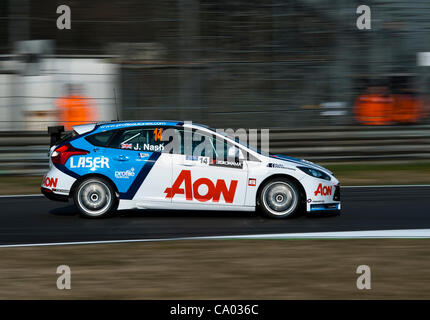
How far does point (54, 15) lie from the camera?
25.3 metres

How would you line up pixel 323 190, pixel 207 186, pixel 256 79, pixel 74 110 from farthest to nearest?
pixel 256 79, pixel 74 110, pixel 323 190, pixel 207 186

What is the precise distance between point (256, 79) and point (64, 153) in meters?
7.29

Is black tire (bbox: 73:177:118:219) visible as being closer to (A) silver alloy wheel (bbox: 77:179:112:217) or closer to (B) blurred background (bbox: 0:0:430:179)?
(A) silver alloy wheel (bbox: 77:179:112:217)

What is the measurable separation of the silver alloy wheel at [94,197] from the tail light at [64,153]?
0.42 meters

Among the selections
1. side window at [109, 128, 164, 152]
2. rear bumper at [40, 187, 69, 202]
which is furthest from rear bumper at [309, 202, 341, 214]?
rear bumper at [40, 187, 69, 202]

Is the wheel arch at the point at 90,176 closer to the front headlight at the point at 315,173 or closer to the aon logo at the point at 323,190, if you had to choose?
the front headlight at the point at 315,173

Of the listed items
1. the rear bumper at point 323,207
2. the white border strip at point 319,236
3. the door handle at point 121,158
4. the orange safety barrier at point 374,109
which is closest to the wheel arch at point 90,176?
the door handle at point 121,158

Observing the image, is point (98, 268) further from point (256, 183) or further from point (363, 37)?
point (363, 37)

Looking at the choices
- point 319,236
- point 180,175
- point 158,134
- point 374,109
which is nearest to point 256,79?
point 374,109

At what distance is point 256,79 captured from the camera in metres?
16.6

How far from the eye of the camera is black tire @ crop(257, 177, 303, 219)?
9.88m

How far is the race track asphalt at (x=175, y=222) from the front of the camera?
9.11 meters

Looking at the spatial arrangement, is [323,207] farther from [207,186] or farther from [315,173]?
[207,186]
